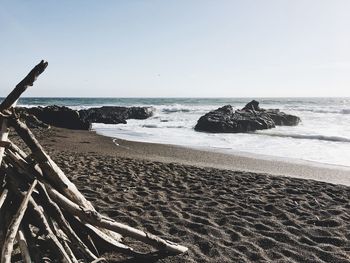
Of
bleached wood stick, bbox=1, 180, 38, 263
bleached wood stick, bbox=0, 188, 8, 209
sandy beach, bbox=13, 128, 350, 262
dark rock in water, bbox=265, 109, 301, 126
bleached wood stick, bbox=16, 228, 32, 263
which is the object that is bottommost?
sandy beach, bbox=13, 128, 350, 262

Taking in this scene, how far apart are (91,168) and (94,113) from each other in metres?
23.7

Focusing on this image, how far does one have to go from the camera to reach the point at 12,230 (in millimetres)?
3770

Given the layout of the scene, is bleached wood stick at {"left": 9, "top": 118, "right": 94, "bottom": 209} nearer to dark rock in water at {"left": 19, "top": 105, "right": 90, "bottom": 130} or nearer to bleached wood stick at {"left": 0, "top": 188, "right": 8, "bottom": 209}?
bleached wood stick at {"left": 0, "top": 188, "right": 8, "bottom": 209}

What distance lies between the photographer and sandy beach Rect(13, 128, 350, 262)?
5.46 metres

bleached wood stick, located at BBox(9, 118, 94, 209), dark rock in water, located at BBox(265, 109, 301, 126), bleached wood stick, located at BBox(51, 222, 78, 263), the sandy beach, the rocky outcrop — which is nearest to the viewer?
bleached wood stick, located at BBox(51, 222, 78, 263)

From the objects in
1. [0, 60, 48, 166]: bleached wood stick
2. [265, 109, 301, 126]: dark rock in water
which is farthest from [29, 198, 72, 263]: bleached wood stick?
[265, 109, 301, 126]: dark rock in water

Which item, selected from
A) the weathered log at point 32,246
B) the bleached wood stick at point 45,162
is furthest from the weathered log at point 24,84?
the weathered log at point 32,246

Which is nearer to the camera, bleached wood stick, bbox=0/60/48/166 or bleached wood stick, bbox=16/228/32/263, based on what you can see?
bleached wood stick, bbox=16/228/32/263

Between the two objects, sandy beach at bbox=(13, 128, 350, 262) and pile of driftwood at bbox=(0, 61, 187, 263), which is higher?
pile of driftwood at bbox=(0, 61, 187, 263)

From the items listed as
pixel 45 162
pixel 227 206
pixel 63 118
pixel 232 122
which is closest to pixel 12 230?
pixel 45 162

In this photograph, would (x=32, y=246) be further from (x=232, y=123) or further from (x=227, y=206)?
(x=232, y=123)

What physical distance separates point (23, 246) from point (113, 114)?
3099 cm

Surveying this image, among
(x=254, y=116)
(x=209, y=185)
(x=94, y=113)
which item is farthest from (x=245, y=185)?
(x=94, y=113)

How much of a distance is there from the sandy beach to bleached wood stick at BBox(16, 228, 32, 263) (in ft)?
4.23
